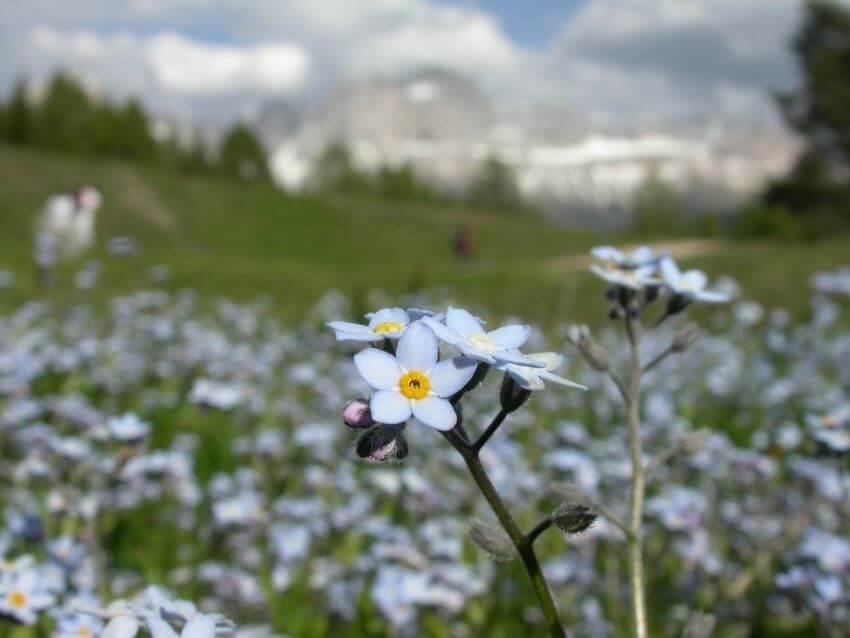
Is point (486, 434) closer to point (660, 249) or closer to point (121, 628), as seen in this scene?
point (121, 628)

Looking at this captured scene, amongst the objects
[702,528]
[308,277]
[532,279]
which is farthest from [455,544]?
[308,277]

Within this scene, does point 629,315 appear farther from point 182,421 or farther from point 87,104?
point 87,104

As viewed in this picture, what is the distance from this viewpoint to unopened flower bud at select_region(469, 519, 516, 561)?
120 centimetres

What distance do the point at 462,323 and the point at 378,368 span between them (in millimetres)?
145

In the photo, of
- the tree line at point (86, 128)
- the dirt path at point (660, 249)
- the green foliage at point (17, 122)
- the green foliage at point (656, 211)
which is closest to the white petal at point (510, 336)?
the dirt path at point (660, 249)

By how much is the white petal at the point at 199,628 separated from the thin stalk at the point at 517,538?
36cm

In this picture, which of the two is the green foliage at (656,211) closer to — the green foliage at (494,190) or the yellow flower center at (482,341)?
the green foliage at (494,190)

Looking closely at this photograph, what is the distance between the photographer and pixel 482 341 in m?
1.16

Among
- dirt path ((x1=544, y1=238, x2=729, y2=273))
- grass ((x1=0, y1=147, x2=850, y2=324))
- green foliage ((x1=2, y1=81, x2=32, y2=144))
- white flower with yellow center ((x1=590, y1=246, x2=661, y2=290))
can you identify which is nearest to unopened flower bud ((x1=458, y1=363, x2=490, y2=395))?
white flower with yellow center ((x1=590, y1=246, x2=661, y2=290))

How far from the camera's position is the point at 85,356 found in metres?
5.96

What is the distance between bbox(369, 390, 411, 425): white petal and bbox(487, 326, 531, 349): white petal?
0.18 meters

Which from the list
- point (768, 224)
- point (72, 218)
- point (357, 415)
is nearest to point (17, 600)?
point (357, 415)

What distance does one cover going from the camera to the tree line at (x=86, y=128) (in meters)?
55.1

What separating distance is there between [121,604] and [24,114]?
200 feet
